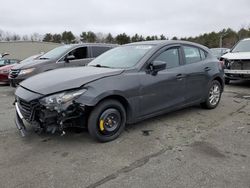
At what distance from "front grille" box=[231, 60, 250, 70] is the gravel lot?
4.55 metres

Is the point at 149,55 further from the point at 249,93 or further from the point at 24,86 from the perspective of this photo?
the point at 249,93

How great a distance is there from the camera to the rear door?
213 inches

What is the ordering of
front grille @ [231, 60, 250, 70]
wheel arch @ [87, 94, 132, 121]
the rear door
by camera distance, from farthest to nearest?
front grille @ [231, 60, 250, 70] → the rear door → wheel arch @ [87, 94, 132, 121]

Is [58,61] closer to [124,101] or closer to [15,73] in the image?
[15,73]

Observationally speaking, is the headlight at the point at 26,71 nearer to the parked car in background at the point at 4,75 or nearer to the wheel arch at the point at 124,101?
the parked car in background at the point at 4,75

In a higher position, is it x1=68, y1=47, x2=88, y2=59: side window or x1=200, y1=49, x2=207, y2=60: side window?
x1=68, y1=47, x2=88, y2=59: side window

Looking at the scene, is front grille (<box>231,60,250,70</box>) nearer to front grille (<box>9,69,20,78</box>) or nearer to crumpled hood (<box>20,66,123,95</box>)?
crumpled hood (<box>20,66,123,95</box>)

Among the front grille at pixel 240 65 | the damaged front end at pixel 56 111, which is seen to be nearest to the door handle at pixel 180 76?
the damaged front end at pixel 56 111

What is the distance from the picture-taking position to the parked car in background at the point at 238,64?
359 inches

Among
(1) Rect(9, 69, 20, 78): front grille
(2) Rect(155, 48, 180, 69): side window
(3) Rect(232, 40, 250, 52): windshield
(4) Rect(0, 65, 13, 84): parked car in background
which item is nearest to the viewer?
(2) Rect(155, 48, 180, 69): side window

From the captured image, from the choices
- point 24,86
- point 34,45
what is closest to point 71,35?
point 34,45

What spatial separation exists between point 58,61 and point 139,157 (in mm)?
5573

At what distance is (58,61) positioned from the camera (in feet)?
27.5

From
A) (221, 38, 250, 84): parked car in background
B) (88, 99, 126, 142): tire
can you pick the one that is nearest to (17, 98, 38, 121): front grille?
(88, 99, 126, 142): tire
